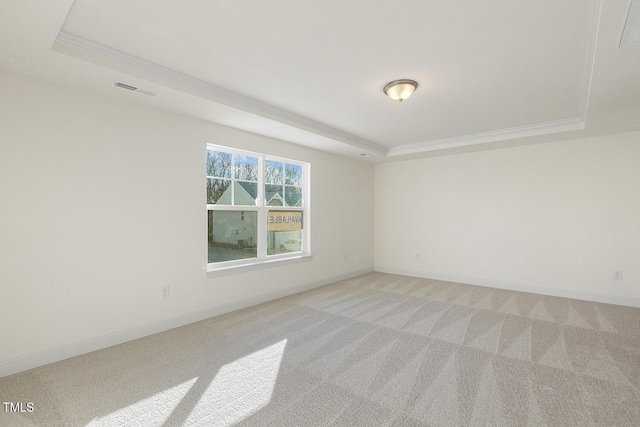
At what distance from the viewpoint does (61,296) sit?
256 centimetres

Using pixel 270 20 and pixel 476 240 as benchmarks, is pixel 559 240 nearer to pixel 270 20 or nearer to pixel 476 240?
pixel 476 240

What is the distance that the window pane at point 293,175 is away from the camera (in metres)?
4.79

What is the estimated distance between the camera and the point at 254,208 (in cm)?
423

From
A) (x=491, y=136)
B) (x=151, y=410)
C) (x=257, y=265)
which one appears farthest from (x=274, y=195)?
(x=491, y=136)

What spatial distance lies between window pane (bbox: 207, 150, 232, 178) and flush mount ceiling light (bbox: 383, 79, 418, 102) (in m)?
2.20

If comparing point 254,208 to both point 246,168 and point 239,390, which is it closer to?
point 246,168

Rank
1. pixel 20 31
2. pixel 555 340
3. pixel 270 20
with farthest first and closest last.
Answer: pixel 555 340, pixel 270 20, pixel 20 31

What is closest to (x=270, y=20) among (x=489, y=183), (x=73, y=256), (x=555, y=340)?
(x=73, y=256)

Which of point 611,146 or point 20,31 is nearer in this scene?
point 20,31

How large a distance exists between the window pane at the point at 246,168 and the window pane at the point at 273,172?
0.19 meters

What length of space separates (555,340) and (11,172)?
16.7 feet

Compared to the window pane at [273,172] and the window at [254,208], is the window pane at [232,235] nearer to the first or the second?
the window at [254,208]

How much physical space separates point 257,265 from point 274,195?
43.9 inches

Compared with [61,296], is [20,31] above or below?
above
